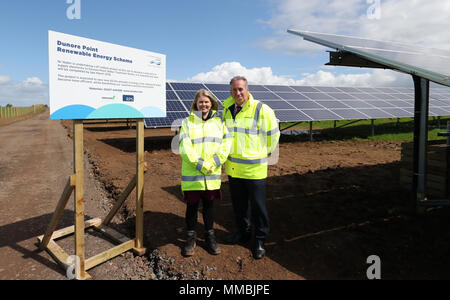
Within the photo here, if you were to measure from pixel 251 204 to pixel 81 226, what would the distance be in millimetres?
1995

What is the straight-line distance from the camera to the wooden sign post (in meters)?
3.07

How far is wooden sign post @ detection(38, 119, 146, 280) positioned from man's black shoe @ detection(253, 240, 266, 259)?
1456mm

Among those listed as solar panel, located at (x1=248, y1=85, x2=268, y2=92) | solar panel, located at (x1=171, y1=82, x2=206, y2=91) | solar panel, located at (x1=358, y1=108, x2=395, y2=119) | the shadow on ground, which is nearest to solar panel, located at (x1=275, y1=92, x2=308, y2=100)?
solar panel, located at (x1=248, y1=85, x2=268, y2=92)

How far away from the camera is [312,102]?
14.8 meters

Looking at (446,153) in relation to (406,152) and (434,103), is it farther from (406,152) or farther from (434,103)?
(434,103)

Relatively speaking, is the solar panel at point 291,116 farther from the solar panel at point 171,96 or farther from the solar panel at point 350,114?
the solar panel at point 171,96

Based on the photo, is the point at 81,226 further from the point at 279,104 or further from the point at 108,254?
the point at 279,104

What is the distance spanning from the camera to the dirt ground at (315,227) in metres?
3.24

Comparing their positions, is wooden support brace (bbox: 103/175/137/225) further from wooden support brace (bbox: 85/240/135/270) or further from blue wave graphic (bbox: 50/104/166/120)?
blue wave graphic (bbox: 50/104/166/120)

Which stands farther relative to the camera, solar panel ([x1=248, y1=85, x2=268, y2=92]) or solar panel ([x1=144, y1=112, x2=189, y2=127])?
solar panel ([x1=248, y1=85, x2=268, y2=92])

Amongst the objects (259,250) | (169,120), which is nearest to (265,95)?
(169,120)

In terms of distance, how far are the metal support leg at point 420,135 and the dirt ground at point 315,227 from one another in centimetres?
29

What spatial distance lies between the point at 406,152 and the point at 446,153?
85 centimetres
